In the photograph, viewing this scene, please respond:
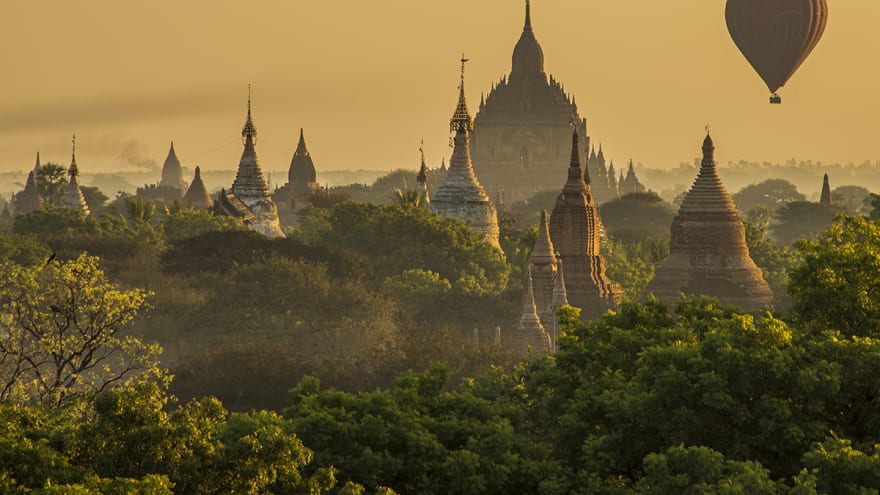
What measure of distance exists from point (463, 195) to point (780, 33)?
2137 cm

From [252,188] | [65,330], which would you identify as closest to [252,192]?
[252,188]

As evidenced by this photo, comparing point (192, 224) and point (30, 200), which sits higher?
point (30, 200)

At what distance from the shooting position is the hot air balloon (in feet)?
376

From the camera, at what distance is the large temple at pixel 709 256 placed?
88.7m

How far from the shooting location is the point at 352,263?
294 feet

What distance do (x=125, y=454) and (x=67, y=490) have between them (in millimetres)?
2876

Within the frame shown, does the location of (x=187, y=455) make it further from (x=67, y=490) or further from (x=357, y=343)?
(x=357, y=343)

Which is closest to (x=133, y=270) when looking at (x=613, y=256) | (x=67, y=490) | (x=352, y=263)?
(x=352, y=263)

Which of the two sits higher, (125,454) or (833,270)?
(833,270)

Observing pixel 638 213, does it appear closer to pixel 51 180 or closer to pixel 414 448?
pixel 51 180

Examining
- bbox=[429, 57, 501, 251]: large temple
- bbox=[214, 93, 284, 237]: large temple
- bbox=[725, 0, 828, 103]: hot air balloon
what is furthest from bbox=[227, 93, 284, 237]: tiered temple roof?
bbox=[725, 0, 828, 103]: hot air balloon

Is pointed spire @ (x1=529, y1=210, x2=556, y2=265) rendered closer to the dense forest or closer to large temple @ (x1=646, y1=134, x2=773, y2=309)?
large temple @ (x1=646, y1=134, x2=773, y2=309)

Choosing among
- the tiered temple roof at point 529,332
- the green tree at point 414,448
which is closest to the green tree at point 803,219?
the tiered temple roof at point 529,332

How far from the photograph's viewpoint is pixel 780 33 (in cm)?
11506
